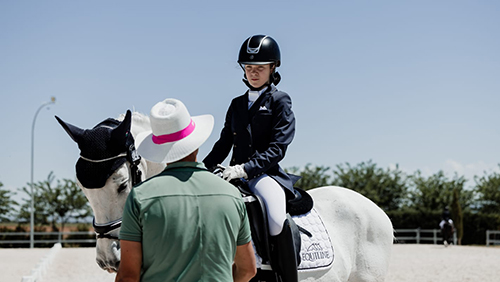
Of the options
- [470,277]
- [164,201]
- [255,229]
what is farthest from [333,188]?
[470,277]

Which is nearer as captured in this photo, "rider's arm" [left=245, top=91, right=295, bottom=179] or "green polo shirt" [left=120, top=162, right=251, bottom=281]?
"green polo shirt" [left=120, top=162, right=251, bottom=281]

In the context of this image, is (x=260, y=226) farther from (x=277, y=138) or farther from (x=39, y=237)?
(x=39, y=237)

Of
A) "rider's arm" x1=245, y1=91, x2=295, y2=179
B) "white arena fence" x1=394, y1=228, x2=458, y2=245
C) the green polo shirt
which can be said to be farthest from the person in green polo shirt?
"white arena fence" x1=394, y1=228, x2=458, y2=245

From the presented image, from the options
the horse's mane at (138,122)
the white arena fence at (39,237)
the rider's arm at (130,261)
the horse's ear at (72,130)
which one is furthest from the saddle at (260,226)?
the white arena fence at (39,237)

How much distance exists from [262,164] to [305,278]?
1.11 meters

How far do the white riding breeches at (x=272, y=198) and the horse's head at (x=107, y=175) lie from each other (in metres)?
0.89

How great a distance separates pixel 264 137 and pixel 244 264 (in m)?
1.67

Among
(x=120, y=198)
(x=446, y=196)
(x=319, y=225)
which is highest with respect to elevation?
(x=120, y=198)

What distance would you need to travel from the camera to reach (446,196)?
112 feet

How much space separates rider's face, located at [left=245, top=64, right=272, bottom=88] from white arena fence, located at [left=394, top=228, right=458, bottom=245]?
27634mm

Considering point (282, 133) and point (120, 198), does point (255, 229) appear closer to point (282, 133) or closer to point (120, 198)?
point (282, 133)

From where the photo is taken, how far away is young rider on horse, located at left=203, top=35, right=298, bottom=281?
3943mm

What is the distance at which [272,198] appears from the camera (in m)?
3.98

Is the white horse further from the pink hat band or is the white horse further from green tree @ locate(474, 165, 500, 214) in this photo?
green tree @ locate(474, 165, 500, 214)
